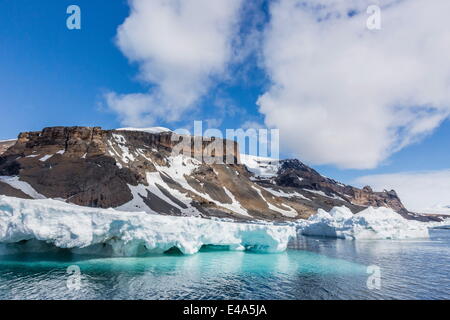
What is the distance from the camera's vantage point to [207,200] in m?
114

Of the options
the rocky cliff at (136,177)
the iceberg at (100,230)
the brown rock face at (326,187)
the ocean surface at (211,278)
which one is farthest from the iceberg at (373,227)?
the brown rock face at (326,187)

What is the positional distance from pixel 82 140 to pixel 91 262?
9685cm

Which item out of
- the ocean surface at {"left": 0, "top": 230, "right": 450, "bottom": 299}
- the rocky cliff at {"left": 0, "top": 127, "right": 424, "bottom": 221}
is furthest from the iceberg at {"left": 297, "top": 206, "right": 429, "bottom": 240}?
the rocky cliff at {"left": 0, "top": 127, "right": 424, "bottom": 221}

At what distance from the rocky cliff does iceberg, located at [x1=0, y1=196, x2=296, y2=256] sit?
66163 mm

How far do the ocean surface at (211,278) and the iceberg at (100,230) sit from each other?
1.06 m

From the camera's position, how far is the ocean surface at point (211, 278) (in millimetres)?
14047

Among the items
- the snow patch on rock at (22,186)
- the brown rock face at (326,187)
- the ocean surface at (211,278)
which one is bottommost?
the ocean surface at (211,278)

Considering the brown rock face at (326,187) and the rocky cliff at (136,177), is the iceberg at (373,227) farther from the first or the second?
the brown rock face at (326,187)

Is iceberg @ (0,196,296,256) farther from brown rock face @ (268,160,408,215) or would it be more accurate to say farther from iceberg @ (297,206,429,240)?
brown rock face @ (268,160,408,215)

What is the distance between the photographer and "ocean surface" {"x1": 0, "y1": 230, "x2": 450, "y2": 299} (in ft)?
46.1
